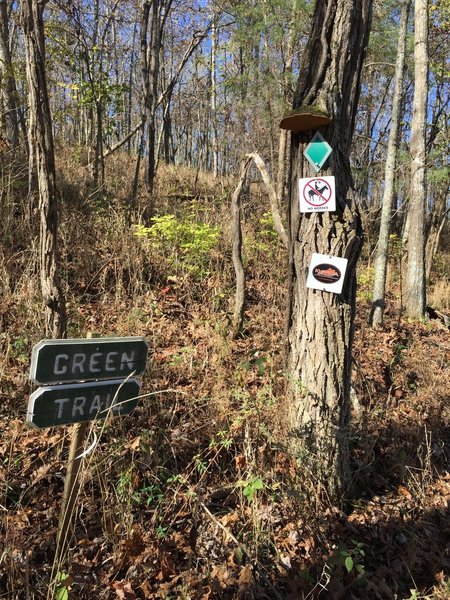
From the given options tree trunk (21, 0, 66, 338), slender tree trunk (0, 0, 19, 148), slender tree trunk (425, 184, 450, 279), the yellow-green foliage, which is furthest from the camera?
slender tree trunk (425, 184, 450, 279)

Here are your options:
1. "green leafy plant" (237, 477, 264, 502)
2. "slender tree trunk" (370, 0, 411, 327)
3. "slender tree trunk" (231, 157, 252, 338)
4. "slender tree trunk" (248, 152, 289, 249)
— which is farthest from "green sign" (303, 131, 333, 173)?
"slender tree trunk" (370, 0, 411, 327)

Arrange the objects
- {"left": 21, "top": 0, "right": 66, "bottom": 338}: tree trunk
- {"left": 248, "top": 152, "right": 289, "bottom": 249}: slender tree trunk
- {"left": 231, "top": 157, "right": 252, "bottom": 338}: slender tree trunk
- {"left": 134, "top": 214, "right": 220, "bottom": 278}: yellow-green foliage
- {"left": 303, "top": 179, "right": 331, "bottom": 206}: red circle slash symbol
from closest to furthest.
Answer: {"left": 303, "top": 179, "right": 331, "bottom": 206}: red circle slash symbol, {"left": 21, "top": 0, "right": 66, "bottom": 338}: tree trunk, {"left": 248, "top": 152, "right": 289, "bottom": 249}: slender tree trunk, {"left": 231, "top": 157, "right": 252, "bottom": 338}: slender tree trunk, {"left": 134, "top": 214, "right": 220, "bottom": 278}: yellow-green foliage

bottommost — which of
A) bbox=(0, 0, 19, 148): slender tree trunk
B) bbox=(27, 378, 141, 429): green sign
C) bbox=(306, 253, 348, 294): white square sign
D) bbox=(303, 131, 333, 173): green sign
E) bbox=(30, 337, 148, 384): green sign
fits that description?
bbox=(27, 378, 141, 429): green sign

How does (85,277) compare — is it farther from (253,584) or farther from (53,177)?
(253,584)

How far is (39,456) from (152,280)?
3350 millimetres

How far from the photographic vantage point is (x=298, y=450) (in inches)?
119

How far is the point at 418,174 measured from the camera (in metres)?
7.87

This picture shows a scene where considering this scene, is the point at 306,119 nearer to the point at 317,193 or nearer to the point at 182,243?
the point at 317,193

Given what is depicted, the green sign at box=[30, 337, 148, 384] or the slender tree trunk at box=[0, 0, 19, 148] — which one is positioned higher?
the slender tree trunk at box=[0, 0, 19, 148]

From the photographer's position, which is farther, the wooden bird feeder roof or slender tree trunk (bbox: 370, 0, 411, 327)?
slender tree trunk (bbox: 370, 0, 411, 327)

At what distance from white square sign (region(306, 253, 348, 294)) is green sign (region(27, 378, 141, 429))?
1372 millimetres

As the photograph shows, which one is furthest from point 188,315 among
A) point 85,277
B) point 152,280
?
point 85,277

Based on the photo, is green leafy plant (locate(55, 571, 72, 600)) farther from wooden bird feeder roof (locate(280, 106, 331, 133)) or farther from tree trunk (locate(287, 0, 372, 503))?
wooden bird feeder roof (locate(280, 106, 331, 133))

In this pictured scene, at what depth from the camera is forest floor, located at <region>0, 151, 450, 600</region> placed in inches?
94.7
